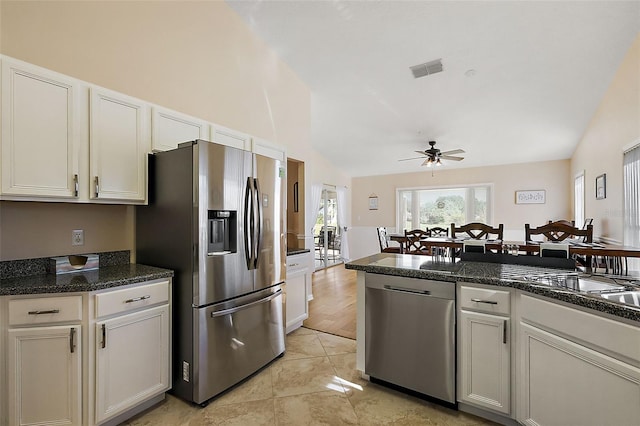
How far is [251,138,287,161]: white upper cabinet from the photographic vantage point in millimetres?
3080

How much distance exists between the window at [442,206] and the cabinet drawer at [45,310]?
6729mm

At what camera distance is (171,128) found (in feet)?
7.70

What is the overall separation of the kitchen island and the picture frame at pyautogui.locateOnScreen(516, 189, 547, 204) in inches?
210

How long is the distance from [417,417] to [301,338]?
1.47 m

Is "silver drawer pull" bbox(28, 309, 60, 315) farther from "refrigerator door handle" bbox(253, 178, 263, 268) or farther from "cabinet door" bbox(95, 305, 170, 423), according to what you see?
"refrigerator door handle" bbox(253, 178, 263, 268)

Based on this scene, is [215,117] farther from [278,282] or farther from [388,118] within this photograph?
[388,118]

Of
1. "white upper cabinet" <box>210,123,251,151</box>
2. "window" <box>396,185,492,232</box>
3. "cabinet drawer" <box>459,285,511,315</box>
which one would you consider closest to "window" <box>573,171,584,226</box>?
"window" <box>396,185,492,232</box>

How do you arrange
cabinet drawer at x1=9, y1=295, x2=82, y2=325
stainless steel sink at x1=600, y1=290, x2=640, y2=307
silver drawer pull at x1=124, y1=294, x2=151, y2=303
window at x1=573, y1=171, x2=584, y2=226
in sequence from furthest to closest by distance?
window at x1=573, y1=171, x2=584, y2=226 → silver drawer pull at x1=124, y1=294, x2=151, y2=303 → cabinet drawer at x1=9, y1=295, x2=82, y2=325 → stainless steel sink at x1=600, y1=290, x2=640, y2=307

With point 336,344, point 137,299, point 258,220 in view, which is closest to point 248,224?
point 258,220

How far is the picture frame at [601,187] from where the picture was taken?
399 centimetres

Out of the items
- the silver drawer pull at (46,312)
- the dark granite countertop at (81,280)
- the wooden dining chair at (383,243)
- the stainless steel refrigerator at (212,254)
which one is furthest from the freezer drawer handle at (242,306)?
the wooden dining chair at (383,243)

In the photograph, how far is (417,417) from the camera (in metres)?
1.86

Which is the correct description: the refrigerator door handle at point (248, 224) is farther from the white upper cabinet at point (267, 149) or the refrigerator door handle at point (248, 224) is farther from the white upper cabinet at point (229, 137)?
the white upper cabinet at point (267, 149)

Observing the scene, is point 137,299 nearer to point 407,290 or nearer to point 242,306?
point 242,306
